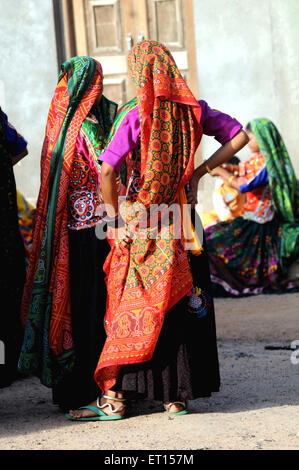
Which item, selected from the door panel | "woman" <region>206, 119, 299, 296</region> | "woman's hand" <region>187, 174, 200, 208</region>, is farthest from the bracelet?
the door panel

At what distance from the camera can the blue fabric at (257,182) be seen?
273 inches

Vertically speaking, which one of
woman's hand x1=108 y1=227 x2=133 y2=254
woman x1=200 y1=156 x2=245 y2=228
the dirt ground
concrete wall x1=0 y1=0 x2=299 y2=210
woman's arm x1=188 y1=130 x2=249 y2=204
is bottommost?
the dirt ground

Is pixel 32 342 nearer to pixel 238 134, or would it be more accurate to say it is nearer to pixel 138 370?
pixel 138 370

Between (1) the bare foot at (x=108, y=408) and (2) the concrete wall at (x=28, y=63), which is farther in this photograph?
(2) the concrete wall at (x=28, y=63)

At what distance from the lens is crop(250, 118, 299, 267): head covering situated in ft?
22.5

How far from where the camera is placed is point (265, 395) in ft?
12.2

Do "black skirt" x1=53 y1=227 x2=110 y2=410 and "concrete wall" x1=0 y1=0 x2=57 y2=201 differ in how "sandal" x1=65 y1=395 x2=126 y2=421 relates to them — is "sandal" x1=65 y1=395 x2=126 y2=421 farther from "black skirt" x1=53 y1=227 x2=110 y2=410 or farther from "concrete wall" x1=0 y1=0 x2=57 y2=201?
"concrete wall" x1=0 y1=0 x2=57 y2=201

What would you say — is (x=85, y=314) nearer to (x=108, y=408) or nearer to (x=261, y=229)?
(x=108, y=408)

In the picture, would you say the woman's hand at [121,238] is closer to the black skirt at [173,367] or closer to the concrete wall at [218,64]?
the black skirt at [173,367]

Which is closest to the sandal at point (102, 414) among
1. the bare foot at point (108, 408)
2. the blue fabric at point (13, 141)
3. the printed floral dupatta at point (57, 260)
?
the bare foot at point (108, 408)

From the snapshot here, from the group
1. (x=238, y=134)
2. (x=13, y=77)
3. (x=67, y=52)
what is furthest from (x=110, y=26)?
(x=238, y=134)

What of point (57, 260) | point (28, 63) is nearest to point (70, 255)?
point (57, 260)

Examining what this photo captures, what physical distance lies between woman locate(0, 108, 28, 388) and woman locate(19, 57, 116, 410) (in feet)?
1.19

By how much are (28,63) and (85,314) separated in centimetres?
528
